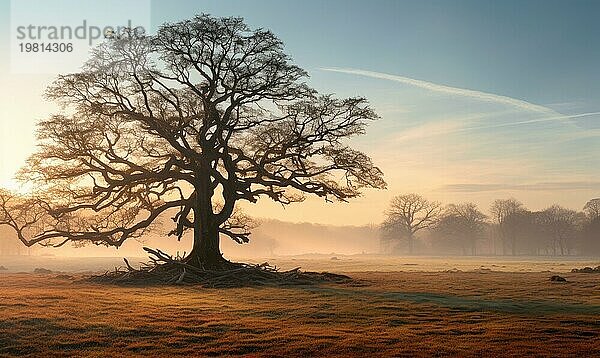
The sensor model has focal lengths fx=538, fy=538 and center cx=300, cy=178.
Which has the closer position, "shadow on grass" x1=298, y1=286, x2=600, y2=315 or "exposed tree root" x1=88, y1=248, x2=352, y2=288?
"shadow on grass" x1=298, y1=286, x2=600, y2=315

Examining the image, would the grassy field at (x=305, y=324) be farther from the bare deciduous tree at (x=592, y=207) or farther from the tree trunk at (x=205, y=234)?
the bare deciduous tree at (x=592, y=207)

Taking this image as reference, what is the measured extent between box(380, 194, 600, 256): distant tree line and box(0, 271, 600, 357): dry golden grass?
9925 cm

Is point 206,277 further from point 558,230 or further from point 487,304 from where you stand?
point 558,230

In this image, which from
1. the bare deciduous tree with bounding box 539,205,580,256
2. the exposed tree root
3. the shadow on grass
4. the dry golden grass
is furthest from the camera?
the bare deciduous tree with bounding box 539,205,580,256

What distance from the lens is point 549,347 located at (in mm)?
13078

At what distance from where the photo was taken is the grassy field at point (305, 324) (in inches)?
518

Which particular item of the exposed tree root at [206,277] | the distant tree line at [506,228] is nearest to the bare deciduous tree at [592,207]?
the distant tree line at [506,228]

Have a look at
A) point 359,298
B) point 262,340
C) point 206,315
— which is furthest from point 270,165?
point 262,340

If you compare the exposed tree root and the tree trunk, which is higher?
the tree trunk

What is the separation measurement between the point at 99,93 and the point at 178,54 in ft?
18.6

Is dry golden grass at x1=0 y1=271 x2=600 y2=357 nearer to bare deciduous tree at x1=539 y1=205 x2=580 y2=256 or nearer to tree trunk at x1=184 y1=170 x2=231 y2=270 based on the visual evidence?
tree trunk at x1=184 y1=170 x2=231 y2=270

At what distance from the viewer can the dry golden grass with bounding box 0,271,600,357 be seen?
13.2 metres

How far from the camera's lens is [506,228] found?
128750mm

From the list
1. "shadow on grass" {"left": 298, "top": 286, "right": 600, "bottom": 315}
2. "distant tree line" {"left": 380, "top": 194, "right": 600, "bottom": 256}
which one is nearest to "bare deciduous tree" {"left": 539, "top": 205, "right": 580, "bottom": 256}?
"distant tree line" {"left": 380, "top": 194, "right": 600, "bottom": 256}
